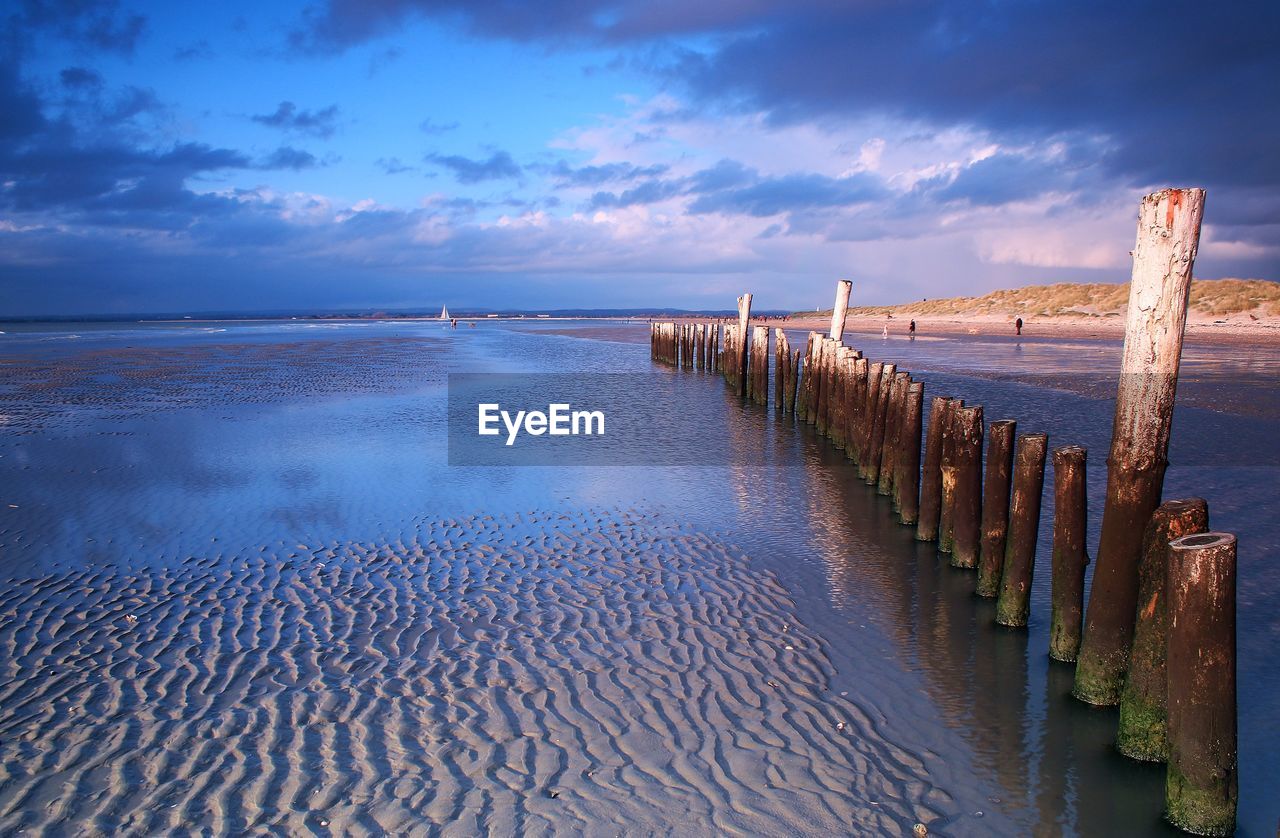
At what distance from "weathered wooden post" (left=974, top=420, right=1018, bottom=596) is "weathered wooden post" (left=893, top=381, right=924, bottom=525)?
7.91ft

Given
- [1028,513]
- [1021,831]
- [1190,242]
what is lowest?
[1021,831]

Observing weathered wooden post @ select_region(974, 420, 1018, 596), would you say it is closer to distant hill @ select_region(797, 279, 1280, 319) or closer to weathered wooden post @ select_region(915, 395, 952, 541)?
weathered wooden post @ select_region(915, 395, 952, 541)

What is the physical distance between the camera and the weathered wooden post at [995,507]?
23.0 ft

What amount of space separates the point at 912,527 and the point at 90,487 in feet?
34.8

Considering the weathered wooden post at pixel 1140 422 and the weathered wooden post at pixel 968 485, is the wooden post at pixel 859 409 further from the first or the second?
the weathered wooden post at pixel 1140 422

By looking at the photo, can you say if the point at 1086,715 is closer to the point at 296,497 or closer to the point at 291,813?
the point at 291,813

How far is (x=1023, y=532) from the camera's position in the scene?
21.4 feet

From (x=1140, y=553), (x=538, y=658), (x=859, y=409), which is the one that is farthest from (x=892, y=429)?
(x=538, y=658)

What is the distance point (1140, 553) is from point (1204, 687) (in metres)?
1.25

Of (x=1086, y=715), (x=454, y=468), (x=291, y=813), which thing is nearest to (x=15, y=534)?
(x=454, y=468)

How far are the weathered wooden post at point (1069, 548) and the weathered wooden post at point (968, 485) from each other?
1.74 meters

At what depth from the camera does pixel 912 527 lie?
9586mm

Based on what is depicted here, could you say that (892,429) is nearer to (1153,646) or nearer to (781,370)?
(1153,646)

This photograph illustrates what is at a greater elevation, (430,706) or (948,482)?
(948,482)
